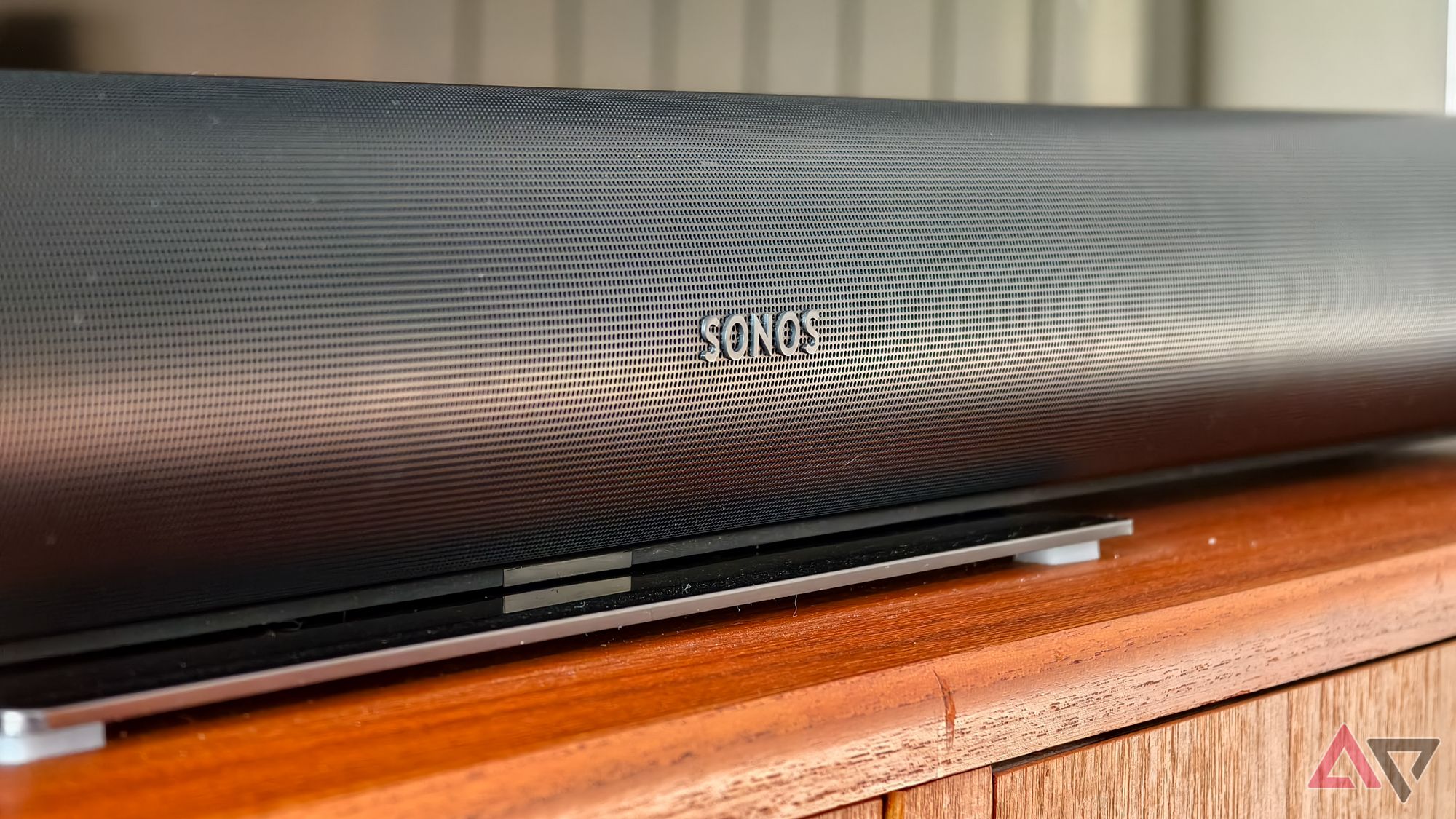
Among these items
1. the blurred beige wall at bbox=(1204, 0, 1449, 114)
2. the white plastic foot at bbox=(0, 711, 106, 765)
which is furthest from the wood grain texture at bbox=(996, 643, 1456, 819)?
the blurred beige wall at bbox=(1204, 0, 1449, 114)

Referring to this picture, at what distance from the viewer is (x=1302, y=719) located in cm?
58

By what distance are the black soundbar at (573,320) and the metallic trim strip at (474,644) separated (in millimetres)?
47

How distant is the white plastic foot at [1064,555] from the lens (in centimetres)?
63

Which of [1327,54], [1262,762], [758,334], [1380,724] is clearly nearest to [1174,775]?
[1262,762]

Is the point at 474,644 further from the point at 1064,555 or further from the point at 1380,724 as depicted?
the point at 1380,724

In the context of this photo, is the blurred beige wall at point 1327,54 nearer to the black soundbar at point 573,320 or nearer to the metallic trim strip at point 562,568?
the black soundbar at point 573,320

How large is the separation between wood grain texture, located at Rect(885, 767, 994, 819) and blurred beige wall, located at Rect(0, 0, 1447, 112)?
1.28 feet

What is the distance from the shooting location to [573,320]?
485 millimetres

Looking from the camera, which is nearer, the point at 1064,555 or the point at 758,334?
the point at 758,334

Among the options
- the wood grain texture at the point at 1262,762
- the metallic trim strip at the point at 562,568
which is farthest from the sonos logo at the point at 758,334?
the wood grain texture at the point at 1262,762

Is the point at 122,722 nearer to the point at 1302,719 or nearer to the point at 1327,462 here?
the point at 1302,719

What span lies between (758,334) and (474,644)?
185mm

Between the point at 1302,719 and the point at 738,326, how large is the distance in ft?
1.14

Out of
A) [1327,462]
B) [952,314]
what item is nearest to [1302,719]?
[952,314]
